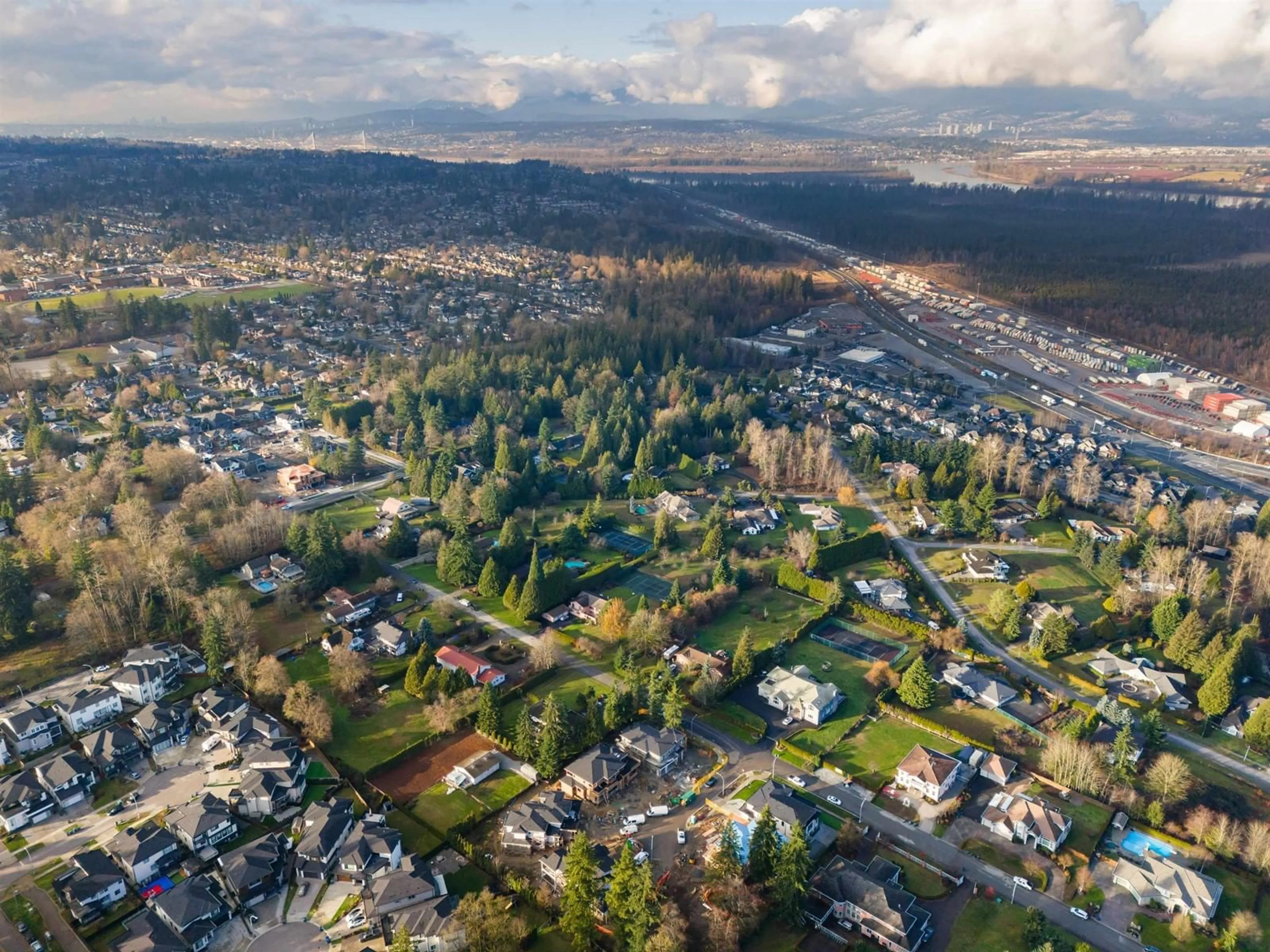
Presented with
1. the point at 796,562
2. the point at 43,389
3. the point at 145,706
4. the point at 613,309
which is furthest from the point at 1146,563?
the point at 43,389

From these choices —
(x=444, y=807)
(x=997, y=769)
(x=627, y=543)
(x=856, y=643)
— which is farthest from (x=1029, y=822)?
(x=627, y=543)

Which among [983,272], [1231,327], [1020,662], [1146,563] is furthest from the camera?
[983,272]

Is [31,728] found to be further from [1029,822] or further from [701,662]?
[1029,822]

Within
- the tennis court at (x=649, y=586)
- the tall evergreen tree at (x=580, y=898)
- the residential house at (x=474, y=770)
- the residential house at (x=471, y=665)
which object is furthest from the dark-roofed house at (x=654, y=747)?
the tennis court at (x=649, y=586)

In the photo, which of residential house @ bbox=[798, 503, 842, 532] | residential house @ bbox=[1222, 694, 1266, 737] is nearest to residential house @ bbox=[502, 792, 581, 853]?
residential house @ bbox=[798, 503, 842, 532]

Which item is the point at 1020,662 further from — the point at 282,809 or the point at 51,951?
the point at 51,951
